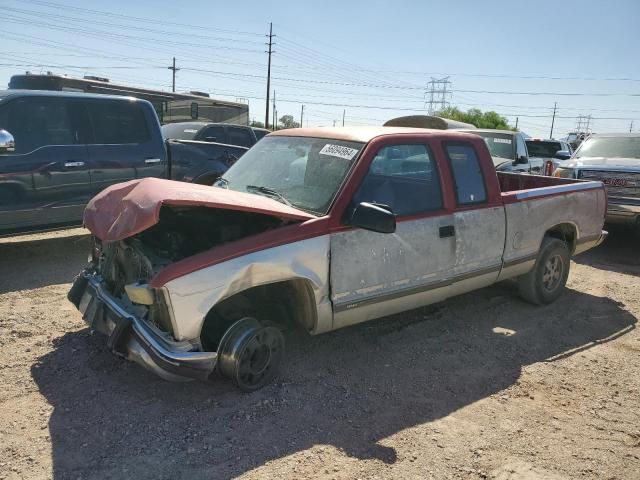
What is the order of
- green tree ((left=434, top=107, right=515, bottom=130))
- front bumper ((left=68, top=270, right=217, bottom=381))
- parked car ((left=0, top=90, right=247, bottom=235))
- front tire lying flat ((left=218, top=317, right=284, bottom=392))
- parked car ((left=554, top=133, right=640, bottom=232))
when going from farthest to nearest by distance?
1. green tree ((left=434, top=107, right=515, bottom=130))
2. parked car ((left=554, top=133, right=640, bottom=232))
3. parked car ((left=0, top=90, right=247, bottom=235))
4. front tire lying flat ((left=218, top=317, right=284, bottom=392))
5. front bumper ((left=68, top=270, right=217, bottom=381))

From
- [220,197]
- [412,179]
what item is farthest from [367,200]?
[220,197]

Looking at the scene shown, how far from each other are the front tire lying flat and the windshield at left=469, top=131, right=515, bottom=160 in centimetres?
868

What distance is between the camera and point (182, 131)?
483 inches

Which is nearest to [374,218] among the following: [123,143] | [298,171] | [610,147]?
[298,171]

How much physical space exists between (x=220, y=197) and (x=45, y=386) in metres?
1.79

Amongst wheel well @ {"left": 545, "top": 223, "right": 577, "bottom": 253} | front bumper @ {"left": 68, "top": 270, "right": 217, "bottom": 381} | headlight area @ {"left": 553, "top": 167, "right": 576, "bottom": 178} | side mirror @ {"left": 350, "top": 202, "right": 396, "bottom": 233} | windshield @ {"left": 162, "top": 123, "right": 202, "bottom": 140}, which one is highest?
windshield @ {"left": 162, "top": 123, "right": 202, "bottom": 140}

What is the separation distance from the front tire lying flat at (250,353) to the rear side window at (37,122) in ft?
13.8

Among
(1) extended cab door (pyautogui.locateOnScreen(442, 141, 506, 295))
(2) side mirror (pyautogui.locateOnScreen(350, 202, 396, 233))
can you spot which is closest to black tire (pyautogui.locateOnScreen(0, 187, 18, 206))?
(2) side mirror (pyautogui.locateOnScreen(350, 202, 396, 233))

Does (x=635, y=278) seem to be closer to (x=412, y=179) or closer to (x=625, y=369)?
(x=625, y=369)

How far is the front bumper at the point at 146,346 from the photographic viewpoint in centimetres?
306

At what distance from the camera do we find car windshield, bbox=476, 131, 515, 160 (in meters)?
11.0

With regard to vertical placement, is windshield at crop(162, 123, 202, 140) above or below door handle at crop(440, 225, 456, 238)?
above

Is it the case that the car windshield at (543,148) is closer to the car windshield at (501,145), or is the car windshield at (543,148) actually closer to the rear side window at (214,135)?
the car windshield at (501,145)

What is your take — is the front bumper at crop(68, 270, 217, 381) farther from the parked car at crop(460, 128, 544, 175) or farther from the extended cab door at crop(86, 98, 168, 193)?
the parked car at crop(460, 128, 544, 175)
